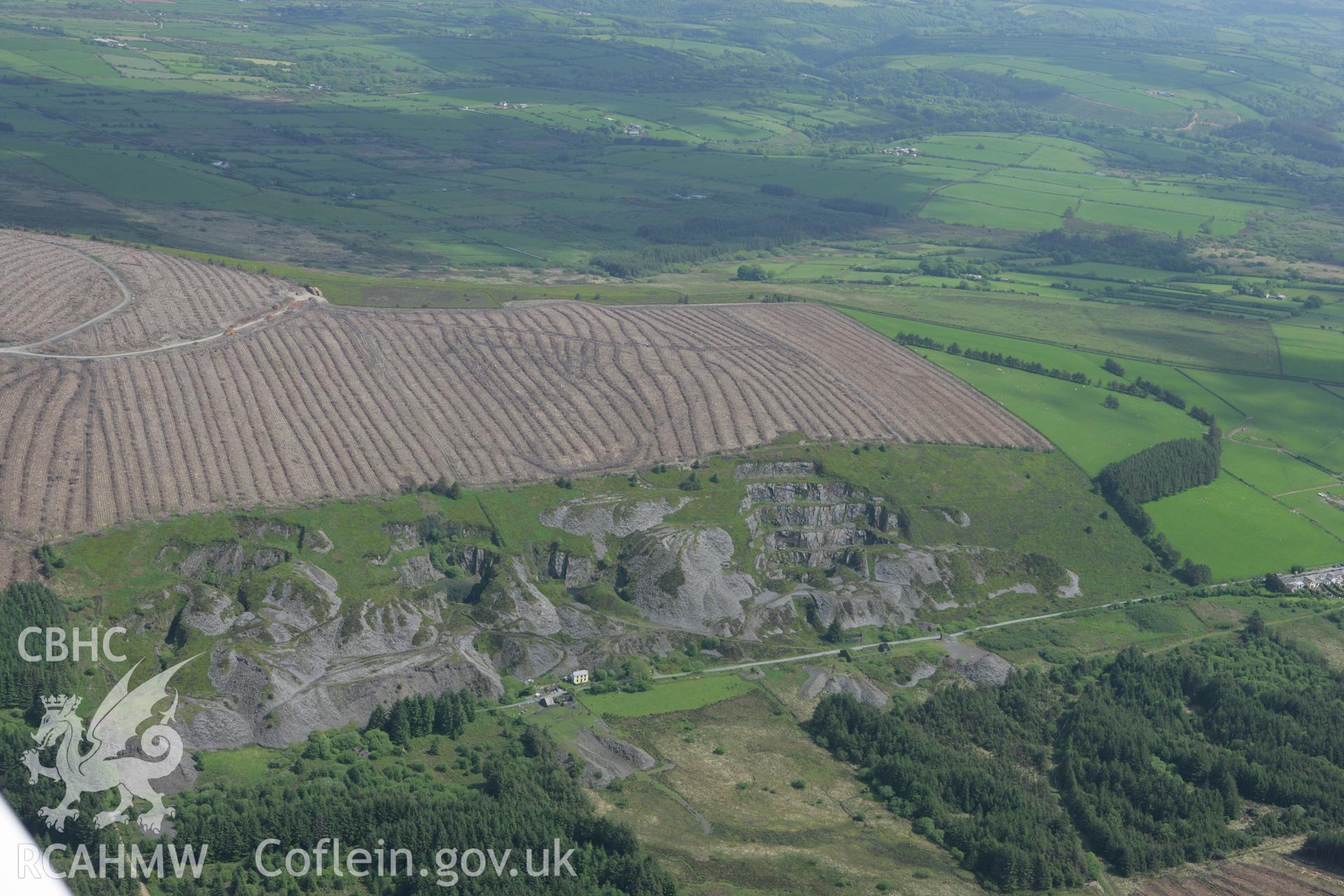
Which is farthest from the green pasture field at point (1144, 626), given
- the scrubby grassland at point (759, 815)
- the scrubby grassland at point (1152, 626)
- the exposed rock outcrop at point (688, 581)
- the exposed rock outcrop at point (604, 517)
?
the exposed rock outcrop at point (604, 517)

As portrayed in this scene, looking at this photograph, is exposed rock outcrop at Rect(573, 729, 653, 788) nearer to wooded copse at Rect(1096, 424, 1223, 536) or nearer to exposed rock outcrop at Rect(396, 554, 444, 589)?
exposed rock outcrop at Rect(396, 554, 444, 589)

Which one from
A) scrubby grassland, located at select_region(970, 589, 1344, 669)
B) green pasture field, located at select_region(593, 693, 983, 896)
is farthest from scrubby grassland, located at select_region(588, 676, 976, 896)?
scrubby grassland, located at select_region(970, 589, 1344, 669)

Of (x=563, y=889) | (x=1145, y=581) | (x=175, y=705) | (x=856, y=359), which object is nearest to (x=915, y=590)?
(x=1145, y=581)

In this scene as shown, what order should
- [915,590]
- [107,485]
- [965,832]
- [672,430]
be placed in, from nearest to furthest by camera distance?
[965,832], [107,485], [915,590], [672,430]

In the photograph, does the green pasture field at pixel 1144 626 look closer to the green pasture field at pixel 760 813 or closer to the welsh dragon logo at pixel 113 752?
the green pasture field at pixel 760 813

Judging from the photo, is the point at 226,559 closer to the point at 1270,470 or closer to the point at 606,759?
the point at 606,759

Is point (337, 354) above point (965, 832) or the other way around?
above

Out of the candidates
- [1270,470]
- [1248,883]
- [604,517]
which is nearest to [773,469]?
[604,517]

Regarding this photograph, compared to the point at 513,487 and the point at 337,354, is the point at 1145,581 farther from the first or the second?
the point at 337,354
